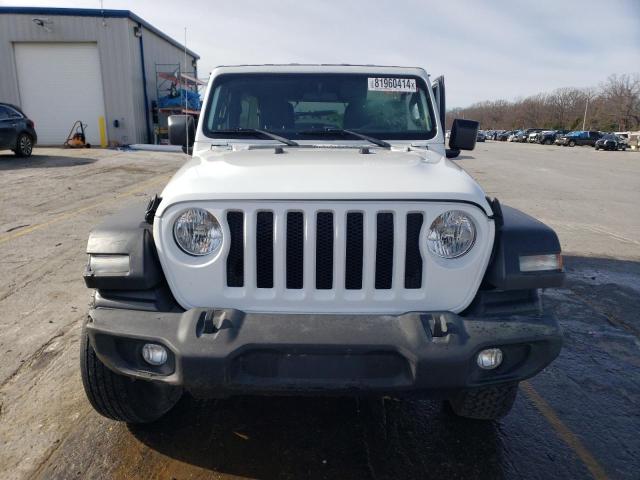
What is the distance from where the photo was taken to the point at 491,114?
4525 inches

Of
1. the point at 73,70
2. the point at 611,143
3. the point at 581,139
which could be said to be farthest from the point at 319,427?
the point at 581,139

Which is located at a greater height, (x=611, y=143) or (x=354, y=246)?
(x=354, y=246)

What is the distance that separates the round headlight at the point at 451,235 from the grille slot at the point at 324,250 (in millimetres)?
432

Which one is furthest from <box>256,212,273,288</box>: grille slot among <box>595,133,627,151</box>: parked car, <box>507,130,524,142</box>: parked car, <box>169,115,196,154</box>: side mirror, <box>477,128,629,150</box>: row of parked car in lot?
<box>507,130,524,142</box>: parked car

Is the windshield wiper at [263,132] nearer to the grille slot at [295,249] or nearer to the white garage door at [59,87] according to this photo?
the grille slot at [295,249]

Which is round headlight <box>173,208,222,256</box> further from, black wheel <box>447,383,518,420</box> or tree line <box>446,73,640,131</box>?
tree line <box>446,73,640,131</box>

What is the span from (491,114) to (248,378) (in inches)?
4879

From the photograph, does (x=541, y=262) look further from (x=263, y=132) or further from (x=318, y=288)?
(x=263, y=132)

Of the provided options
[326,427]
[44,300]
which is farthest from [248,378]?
[44,300]

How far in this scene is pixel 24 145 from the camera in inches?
585

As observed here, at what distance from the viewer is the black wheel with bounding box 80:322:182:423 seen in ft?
7.63

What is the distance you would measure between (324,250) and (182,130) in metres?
2.14

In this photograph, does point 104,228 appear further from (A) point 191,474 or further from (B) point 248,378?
(A) point 191,474

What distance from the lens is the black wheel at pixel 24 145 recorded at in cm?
1460
